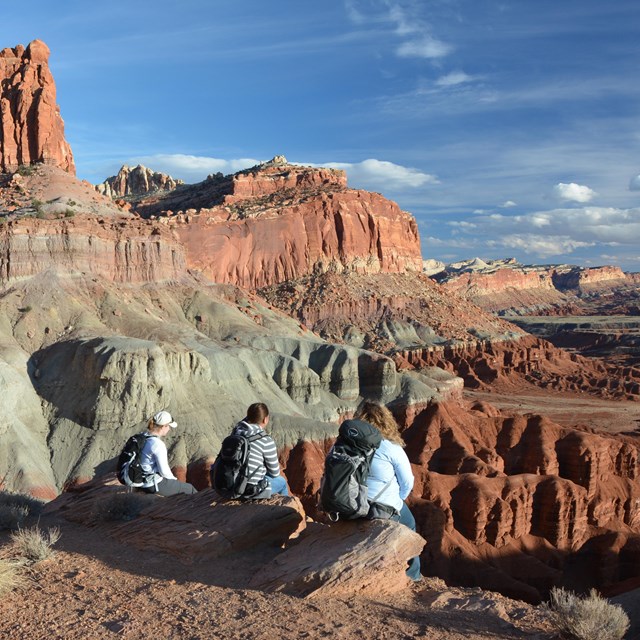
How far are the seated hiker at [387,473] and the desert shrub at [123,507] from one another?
472 cm

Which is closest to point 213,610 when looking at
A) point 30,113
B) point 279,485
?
point 279,485

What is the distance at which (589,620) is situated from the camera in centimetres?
693

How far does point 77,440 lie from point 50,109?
156 ft

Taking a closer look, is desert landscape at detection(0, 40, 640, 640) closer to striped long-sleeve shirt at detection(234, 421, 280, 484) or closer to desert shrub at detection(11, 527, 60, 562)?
desert shrub at detection(11, 527, 60, 562)

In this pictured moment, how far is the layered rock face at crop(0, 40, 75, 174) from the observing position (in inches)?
2657

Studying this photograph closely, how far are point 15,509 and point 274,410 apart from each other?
31.0 meters

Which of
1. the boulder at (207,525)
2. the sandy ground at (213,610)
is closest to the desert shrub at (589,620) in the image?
the sandy ground at (213,610)

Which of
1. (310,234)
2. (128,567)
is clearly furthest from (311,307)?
(128,567)

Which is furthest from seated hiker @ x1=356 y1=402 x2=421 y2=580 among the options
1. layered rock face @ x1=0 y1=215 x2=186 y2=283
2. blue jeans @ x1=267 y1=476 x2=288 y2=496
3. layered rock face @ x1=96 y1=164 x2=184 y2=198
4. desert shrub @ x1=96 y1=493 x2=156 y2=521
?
layered rock face @ x1=96 y1=164 x2=184 y2=198

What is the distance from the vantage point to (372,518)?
8.68m

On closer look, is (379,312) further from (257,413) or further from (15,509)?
(257,413)

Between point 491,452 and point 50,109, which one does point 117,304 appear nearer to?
point 491,452

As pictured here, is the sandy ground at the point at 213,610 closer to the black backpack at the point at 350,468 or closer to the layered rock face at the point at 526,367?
the black backpack at the point at 350,468

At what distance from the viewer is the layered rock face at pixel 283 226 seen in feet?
287
